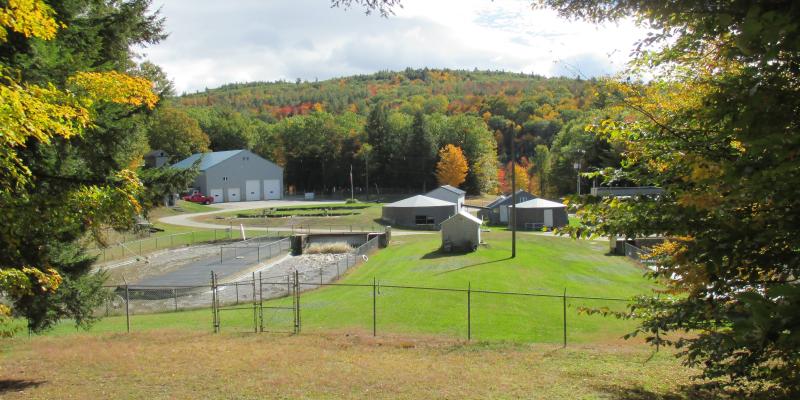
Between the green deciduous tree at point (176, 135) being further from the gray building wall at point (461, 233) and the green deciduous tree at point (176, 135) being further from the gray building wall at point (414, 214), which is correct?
the gray building wall at point (461, 233)

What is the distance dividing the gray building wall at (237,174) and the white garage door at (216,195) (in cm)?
25

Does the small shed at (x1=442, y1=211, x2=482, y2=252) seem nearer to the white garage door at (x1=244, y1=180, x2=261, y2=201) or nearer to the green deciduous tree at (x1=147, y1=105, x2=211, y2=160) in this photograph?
the white garage door at (x1=244, y1=180, x2=261, y2=201)

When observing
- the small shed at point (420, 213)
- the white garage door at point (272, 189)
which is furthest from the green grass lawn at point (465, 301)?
the white garage door at point (272, 189)

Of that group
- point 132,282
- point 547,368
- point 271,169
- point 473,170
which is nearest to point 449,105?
point 473,170

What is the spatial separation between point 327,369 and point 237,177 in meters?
80.3

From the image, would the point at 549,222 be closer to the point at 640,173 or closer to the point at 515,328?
the point at 515,328

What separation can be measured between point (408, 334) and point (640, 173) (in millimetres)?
11636

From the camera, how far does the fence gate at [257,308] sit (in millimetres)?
19125

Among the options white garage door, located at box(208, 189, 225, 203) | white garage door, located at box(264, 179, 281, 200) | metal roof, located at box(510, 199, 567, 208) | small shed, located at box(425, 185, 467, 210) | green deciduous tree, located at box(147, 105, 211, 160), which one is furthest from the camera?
white garage door, located at box(264, 179, 281, 200)

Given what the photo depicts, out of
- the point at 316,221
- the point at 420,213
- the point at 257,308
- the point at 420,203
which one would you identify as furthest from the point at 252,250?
the point at 257,308

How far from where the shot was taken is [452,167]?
3787 inches

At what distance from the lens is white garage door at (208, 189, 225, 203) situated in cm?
8681

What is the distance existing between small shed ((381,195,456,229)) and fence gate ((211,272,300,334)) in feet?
88.7

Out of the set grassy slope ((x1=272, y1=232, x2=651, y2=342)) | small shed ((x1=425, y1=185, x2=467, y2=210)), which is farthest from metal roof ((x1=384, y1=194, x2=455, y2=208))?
grassy slope ((x1=272, y1=232, x2=651, y2=342))
